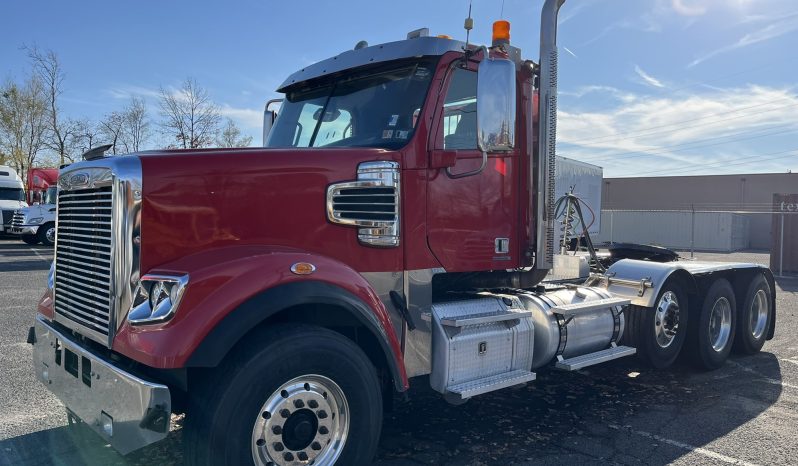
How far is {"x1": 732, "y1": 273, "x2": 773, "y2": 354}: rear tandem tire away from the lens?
6992mm

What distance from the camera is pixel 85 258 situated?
3385mm

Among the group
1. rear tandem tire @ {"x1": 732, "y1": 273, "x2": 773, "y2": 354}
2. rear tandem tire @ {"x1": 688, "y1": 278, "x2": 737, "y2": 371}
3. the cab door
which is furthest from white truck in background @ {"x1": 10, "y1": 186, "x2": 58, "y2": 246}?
rear tandem tire @ {"x1": 732, "y1": 273, "x2": 773, "y2": 354}

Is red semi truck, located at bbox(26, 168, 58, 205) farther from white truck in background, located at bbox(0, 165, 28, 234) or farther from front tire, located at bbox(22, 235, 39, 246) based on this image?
front tire, located at bbox(22, 235, 39, 246)

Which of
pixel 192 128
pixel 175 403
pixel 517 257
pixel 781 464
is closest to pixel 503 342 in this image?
pixel 517 257

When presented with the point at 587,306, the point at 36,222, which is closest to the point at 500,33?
the point at 587,306

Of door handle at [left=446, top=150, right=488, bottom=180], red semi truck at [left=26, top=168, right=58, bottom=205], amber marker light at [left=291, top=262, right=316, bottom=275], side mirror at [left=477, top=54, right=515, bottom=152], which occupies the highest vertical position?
red semi truck at [left=26, top=168, right=58, bottom=205]

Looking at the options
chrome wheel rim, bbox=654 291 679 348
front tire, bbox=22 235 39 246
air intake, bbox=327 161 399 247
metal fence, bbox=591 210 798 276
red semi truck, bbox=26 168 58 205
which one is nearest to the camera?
air intake, bbox=327 161 399 247

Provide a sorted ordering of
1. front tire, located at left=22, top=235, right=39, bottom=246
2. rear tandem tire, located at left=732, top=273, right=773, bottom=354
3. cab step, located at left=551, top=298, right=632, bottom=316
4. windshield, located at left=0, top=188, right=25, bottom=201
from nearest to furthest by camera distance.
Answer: cab step, located at left=551, top=298, right=632, bottom=316, rear tandem tire, located at left=732, top=273, right=773, bottom=354, front tire, located at left=22, top=235, right=39, bottom=246, windshield, located at left=0, top=188, right=25, bottom=201

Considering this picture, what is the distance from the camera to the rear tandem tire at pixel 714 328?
6309mm

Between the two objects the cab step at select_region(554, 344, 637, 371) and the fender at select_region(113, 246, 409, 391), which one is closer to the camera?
the fender at select_region(113, 246, 409, 391)

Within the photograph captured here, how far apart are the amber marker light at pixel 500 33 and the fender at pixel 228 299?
2.36m

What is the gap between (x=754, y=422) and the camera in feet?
15.7

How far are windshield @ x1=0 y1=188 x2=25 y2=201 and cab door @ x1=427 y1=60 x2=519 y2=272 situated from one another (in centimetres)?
2686

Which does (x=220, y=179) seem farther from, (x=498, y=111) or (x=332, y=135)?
(x=498, y=111)
